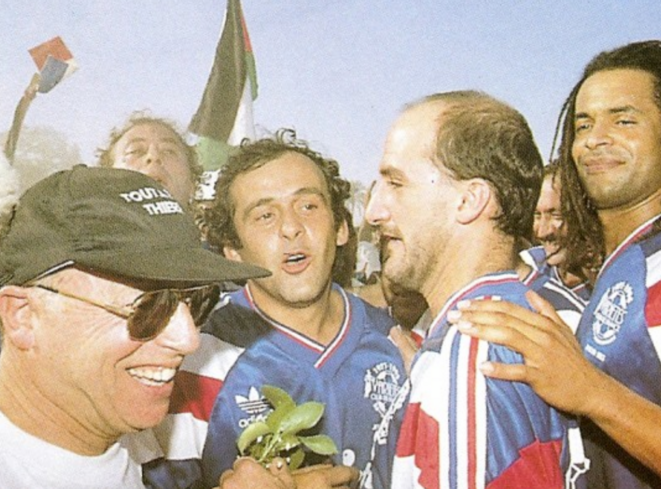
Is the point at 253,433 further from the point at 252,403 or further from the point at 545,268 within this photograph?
the point at 545,268

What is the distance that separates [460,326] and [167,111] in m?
1.01

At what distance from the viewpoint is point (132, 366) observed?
1.09 metres

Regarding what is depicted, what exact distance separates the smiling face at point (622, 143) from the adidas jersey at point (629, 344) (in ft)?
0.39

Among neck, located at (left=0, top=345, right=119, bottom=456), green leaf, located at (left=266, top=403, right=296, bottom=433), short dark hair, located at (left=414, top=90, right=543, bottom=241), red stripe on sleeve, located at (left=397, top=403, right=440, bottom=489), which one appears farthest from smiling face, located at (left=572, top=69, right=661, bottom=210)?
neck, located at (left=0, top=345, right=119, bottom=456)

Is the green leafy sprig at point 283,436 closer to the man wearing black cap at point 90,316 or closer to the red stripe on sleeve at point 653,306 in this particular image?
the man wearing black cap at point 90,316

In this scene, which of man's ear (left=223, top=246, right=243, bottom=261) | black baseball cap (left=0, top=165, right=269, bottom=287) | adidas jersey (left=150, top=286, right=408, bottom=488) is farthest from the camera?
man's ear (left=223, top=246, right=243, bottom=261)

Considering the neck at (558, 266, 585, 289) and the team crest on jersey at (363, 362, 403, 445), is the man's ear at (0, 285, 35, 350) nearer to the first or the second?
the team crest on jersey at (363, 362, 403, 445)

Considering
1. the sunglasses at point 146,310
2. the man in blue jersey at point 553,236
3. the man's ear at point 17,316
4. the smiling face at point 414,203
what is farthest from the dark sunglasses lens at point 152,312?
the man in blue jersey at point 553,236

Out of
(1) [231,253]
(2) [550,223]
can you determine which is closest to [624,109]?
(2) [550,223]

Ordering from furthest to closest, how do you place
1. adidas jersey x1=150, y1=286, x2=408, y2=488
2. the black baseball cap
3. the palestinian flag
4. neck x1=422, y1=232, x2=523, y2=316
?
the palestinian flag → adidas jersey x1=150, y1=286, x2=408, y2=488 → neck x1=422, y1=232, x2=523, y2=316 → the black baseball cap

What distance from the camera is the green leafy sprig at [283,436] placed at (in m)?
1.32

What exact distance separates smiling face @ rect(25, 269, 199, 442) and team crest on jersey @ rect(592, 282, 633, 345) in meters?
0.75

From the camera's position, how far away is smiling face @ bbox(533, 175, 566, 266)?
5.34 ft

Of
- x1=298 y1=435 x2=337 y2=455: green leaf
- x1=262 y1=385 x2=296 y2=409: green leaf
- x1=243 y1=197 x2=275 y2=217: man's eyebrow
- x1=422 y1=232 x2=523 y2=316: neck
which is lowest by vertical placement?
x1=298 y1=435 x2=337 y2=455: green leaf
